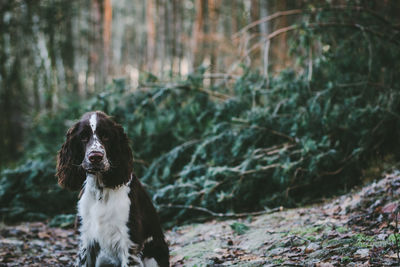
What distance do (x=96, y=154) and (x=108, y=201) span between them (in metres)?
0.46

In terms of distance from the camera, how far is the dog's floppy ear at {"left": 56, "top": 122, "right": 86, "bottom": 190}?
11.7 ft

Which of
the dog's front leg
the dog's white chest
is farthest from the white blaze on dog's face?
the dog's front leg

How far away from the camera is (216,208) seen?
243 inches

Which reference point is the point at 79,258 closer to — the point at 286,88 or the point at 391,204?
the point at 391,204

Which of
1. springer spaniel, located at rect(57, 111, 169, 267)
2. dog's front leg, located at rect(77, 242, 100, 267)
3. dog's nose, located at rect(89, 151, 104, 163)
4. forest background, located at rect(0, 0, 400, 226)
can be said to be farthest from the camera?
forest background, located at rect(0, 0, 400, 226)

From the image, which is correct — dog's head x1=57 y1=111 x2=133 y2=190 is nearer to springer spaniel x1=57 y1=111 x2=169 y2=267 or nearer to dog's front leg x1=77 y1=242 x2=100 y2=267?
springer spaniel x1=57 y1=111 x2=169 y2=267

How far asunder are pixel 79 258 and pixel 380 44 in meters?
5.60

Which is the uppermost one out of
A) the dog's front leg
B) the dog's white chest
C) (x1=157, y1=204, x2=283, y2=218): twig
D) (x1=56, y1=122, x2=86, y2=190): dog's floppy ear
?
(x1=56, y1=122, x2=86, y2=190): dog's floppy ear

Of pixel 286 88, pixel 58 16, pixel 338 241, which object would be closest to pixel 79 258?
pixel 338 241

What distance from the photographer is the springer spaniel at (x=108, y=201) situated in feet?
10.9

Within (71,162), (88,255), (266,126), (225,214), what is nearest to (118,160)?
(71,162)

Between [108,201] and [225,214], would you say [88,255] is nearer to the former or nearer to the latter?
[108,201]

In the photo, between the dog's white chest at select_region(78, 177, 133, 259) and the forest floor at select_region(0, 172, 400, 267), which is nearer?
the dog's white chest at select_region(78, 177, 133, 259)

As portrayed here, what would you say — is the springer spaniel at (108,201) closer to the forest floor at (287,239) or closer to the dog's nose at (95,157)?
the dog's nose at (95,157)
